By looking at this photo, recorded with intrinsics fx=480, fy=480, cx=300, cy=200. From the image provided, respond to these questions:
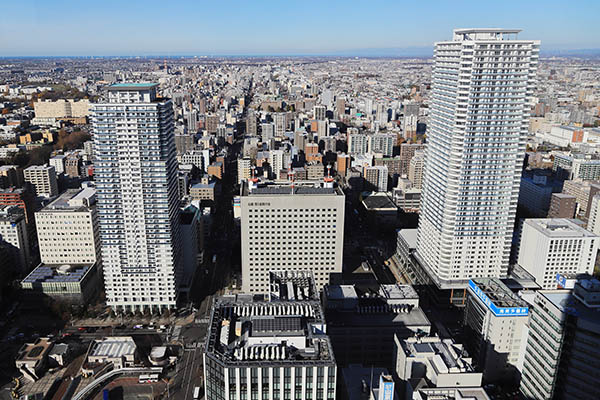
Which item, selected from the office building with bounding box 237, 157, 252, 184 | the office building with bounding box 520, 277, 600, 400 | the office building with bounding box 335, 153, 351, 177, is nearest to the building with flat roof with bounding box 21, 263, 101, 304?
the office building with bounding box 237, 157, 252, 184

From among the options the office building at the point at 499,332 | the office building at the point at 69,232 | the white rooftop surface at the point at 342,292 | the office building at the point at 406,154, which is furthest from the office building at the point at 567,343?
the office building at the point at 406,154

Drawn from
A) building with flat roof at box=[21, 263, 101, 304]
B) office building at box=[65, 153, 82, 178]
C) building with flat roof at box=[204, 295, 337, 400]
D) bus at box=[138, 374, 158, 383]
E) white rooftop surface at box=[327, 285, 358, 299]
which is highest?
building with flat roof at box=[204, 295, 337, 400]

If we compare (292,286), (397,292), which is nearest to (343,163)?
(397,292)

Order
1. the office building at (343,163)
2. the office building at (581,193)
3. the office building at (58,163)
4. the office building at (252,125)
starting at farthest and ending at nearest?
the office building at (252,125) < the office building at (343,163) < the office building at (58,163) < the office building at (581,193)

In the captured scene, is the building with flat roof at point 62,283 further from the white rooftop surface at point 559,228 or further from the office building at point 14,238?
the white rooftop surface at point 559,228

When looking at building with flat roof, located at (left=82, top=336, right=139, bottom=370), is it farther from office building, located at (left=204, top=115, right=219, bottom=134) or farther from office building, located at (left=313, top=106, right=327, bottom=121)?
office building, located at (left=313, top=106, right=327, bottom=121)

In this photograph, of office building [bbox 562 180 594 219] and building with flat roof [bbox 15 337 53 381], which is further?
office building [bbox 562 180 594 219]

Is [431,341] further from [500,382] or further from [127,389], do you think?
[127,389]
